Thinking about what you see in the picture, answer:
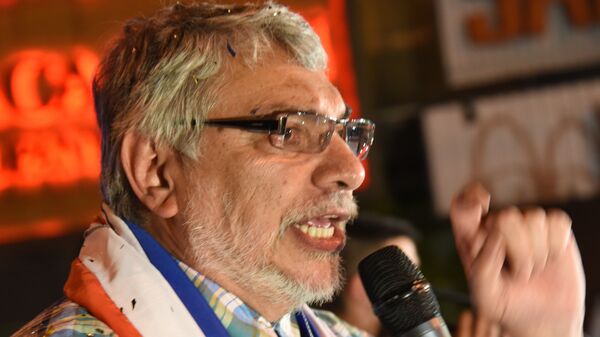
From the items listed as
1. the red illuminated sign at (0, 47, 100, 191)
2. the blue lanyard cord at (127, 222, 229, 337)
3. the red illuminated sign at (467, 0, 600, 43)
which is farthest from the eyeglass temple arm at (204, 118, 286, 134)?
the red illuminated sign at (467, 0, 600, 43)

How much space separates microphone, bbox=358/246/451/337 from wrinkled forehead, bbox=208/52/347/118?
1.19 ft

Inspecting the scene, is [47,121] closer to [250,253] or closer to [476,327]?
[250,253]

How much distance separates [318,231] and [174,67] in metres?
0.41

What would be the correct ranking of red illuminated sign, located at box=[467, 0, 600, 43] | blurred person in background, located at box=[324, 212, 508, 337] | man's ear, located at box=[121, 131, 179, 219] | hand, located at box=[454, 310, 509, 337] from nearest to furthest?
hand, located at box=[454, 310, 509, 337] < man's ear, located at box=[121, 131, 179, 219] < blurred person in background, located at box=[324, 212, 508, 337] < red illuminated sign, located at box=[467, 0, 600, 43]

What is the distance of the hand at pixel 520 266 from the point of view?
5.82 feet

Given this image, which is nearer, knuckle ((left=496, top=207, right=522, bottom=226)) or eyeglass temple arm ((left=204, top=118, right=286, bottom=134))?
Answer: knuckle ((left=496, top=207, right=522, bottom=226))

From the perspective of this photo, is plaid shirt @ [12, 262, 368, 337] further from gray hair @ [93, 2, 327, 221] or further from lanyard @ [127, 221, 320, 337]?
gray hair @ [93, 2, 327, 221]

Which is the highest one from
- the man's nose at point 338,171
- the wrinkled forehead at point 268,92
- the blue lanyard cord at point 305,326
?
the wrinkled forehead at point 268,92

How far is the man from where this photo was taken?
1.96 m

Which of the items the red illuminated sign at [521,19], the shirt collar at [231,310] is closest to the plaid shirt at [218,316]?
the shirt collar at [231,310]

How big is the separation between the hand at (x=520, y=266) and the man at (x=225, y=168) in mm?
39

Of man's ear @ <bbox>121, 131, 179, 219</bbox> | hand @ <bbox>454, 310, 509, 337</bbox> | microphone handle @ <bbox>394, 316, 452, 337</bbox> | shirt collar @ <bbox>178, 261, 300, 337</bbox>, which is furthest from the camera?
man's ear @ <bbox>121, 131, 179, 219</bbox>

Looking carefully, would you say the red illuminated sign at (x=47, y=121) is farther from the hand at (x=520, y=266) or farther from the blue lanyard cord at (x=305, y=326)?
the hand at (x=520, y=266)

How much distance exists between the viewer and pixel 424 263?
5969 mm
